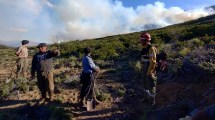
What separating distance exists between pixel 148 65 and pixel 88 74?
5.72ft

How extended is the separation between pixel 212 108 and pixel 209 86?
23.1 ft

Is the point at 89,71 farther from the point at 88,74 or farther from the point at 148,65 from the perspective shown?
the point at 148,65

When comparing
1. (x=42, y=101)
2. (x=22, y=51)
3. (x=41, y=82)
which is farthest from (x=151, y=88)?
(x=22, y=51)

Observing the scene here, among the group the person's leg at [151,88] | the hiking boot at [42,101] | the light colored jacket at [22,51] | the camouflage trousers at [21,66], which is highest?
the light colored jacket at [22,51]

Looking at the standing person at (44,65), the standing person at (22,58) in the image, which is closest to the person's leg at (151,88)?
the standing person at (44,65)

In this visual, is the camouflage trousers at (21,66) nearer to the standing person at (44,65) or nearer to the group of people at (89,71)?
the group of people at (89,71)

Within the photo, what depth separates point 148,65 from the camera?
379 inches

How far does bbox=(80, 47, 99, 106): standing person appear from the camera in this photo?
33.6 ft

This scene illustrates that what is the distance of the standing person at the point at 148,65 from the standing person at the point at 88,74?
55.9 inches

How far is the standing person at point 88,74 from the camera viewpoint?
1023cm

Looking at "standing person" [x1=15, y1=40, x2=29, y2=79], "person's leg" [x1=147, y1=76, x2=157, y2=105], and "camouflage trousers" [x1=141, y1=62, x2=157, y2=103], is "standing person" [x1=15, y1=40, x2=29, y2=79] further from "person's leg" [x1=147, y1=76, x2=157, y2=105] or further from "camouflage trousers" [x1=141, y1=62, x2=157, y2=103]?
"person's leg" [x1=147, y1=76, x2=157, y2=105]

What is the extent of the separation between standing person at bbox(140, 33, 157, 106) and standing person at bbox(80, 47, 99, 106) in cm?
142

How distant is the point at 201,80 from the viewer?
11.0m

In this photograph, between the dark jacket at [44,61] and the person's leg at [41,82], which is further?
the person's leg at [41,82]
